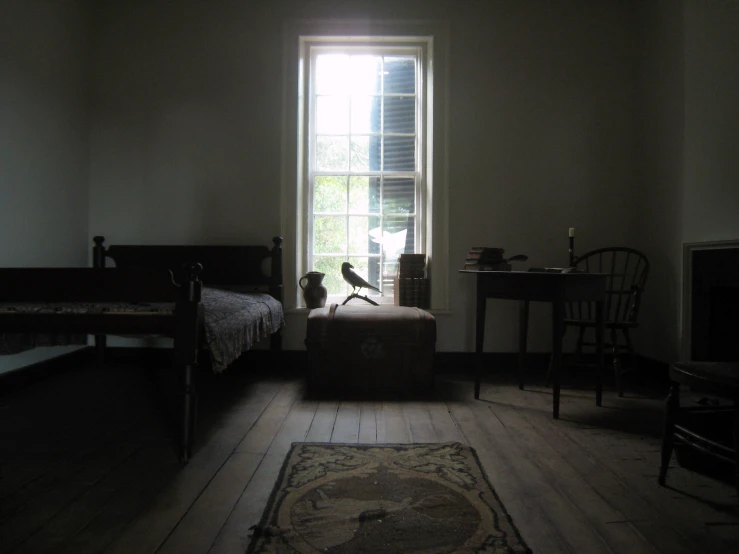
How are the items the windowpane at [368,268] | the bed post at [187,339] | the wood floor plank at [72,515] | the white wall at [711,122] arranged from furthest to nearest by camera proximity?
the windowpane at [368,268] < the white wall at [711,122] < the bed post at [187,339] < the wood floor plank at [72,515]

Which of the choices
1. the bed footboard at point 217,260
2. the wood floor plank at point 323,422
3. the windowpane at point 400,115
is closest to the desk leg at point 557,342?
the wood floor plank at point 323,422

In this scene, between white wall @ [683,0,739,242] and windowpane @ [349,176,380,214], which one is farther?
windowpane @ [349,176,380,214]

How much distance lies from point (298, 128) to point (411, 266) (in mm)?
1524

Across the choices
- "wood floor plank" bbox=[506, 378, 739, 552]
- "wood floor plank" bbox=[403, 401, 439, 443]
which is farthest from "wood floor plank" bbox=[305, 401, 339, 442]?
"wood floor plank" bbox=[506, 378, 739, 552]

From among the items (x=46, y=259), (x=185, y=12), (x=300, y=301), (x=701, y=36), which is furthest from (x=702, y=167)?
(x=46, y=259)

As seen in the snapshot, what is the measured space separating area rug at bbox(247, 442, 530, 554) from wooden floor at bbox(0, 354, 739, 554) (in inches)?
3.0

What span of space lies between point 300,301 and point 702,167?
3.17 metres

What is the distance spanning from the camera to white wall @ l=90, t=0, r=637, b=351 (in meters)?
4.39

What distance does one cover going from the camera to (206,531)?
1.65m

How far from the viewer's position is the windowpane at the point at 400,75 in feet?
15.4

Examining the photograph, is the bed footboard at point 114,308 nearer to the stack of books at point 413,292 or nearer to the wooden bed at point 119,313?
the wooden bed at point 119,313

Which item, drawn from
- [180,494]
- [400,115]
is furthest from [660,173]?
[180,494]

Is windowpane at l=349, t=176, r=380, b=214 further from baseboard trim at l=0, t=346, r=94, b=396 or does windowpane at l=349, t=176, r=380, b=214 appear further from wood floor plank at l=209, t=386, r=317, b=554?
baseboard trim at l=0, t=346, r=94, b=396

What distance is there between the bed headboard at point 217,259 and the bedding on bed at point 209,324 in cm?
84
